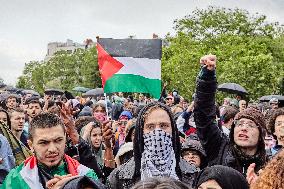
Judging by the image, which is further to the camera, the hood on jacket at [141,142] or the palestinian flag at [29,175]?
the hood on jacket at [141,142]

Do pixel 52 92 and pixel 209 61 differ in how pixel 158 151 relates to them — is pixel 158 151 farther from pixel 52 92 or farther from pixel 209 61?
pixel 52 92

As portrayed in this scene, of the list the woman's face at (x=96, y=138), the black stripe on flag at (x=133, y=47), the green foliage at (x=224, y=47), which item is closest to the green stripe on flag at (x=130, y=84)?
the black stripe on flag at (x=133, y=47)

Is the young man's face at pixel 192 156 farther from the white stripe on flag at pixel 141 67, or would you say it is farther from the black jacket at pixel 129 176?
the black jacket at pixel 129 176

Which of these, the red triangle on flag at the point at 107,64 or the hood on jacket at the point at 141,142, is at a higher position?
the red triangle on flag at the point at 107,64

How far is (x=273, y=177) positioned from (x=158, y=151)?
1.13 meters

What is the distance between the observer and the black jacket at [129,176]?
339 cm

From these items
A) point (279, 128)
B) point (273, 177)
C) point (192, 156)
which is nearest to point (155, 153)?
point (273, 177)

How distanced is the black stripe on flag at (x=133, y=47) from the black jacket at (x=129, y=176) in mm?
1810

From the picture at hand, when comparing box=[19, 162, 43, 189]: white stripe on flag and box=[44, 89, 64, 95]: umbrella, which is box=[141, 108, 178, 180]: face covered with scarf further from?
box=[44, 89, 64, 95]: umbrella

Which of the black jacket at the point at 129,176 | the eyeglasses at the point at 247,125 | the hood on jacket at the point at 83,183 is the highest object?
the eyeglasses at the point at 247,125

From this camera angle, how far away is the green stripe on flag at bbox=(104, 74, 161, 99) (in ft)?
17.0

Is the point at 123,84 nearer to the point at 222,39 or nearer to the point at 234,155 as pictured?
the point at 234,155

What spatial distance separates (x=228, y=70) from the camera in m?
28.1

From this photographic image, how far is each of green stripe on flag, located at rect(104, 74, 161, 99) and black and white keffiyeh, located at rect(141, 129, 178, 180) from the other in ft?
5.66
